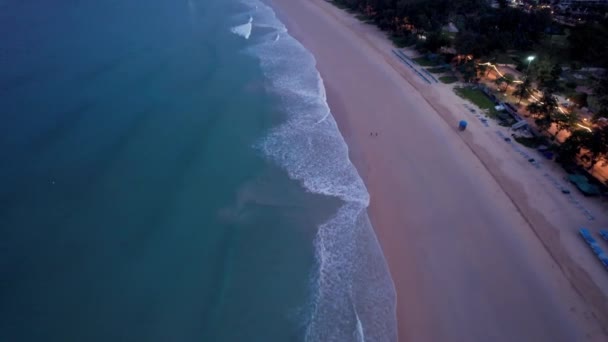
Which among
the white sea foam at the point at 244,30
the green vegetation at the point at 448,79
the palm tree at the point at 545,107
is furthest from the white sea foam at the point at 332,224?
the palm tree at the point at 545,107

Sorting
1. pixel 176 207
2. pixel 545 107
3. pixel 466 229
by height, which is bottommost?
pixel 176 207

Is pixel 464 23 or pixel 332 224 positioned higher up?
pixel 464 23

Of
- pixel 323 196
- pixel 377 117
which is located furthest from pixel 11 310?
pixel 377 117

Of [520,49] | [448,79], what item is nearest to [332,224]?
[448,79]

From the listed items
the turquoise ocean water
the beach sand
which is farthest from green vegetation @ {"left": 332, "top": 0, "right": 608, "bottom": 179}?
the turquoise ocean water

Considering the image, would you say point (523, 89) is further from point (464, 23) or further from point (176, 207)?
point (176, 207)

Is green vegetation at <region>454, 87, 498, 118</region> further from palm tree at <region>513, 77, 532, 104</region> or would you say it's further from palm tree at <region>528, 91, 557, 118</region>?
palm tree at <region>528, 91, 557, 118</region>

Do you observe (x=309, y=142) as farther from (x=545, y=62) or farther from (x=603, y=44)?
(x=603, y=44)
